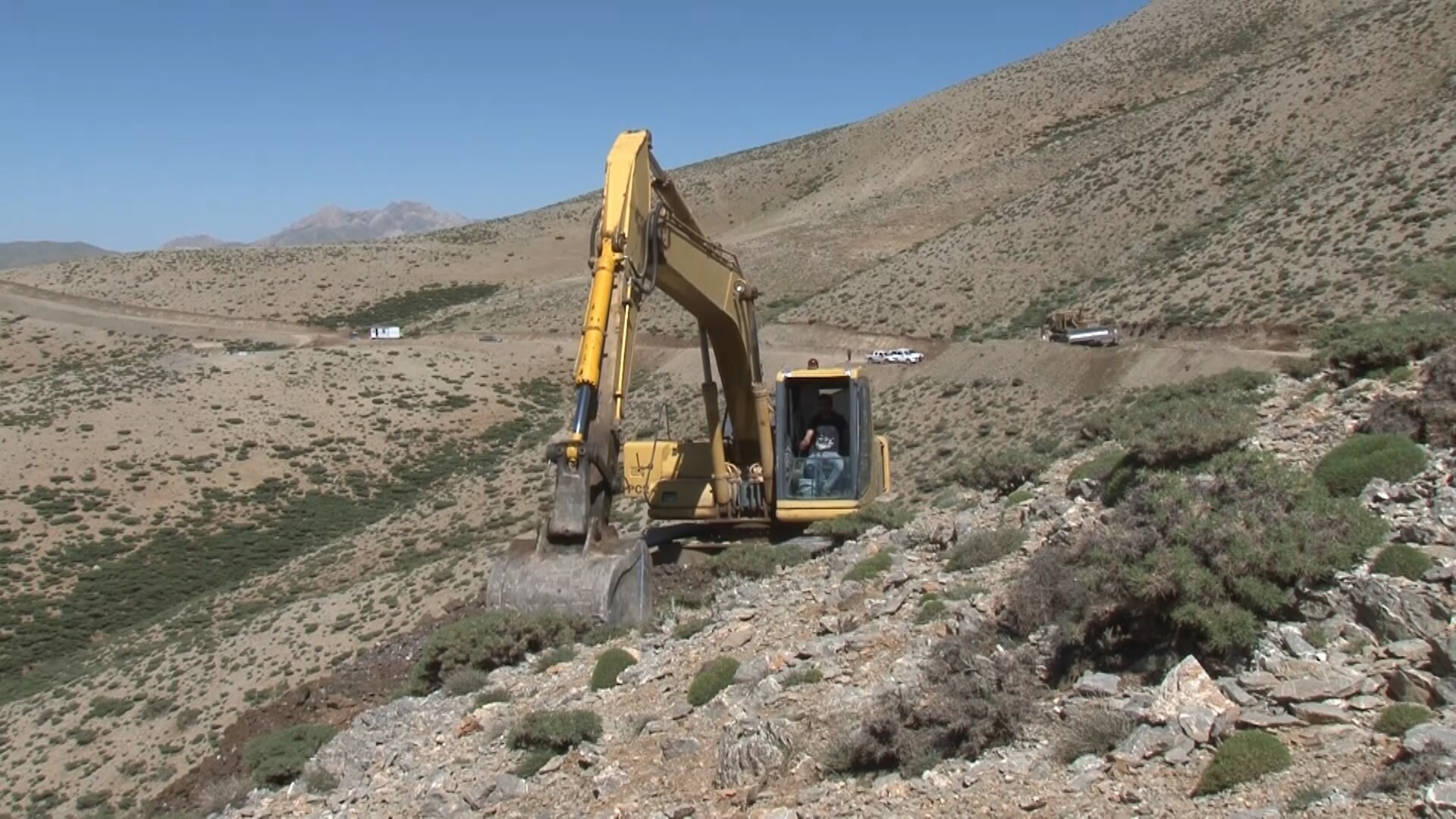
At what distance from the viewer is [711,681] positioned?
1173cm

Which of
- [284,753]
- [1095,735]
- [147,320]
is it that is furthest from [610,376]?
[147,320]

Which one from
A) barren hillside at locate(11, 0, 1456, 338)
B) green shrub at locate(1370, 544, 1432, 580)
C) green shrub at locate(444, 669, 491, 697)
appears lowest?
green shrub at locate(444, 669, 491, 697)

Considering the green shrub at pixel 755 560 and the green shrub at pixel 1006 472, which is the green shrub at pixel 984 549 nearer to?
the green shrub at pixel 755 560

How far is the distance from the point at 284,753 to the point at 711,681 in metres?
5.45

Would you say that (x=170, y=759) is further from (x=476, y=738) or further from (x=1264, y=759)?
(x=1264, y=759)

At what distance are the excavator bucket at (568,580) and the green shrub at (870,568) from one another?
2489mm

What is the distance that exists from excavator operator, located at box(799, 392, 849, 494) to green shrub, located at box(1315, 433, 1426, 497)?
9220mm

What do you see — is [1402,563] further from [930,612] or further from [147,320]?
[147,320]

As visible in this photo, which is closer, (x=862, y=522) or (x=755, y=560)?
(x=755, y=560)

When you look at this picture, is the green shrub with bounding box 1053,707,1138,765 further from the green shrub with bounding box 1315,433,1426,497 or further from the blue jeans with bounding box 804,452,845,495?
the blue jeans with bounding box 804,452,845,495

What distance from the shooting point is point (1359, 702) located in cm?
758

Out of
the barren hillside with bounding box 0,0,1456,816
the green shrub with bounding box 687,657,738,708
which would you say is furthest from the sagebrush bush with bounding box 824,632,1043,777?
the green shrub with bounding box 687,657,738,708

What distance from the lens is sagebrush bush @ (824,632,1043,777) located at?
8.77 metres

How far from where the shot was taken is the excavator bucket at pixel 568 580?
1395cm
